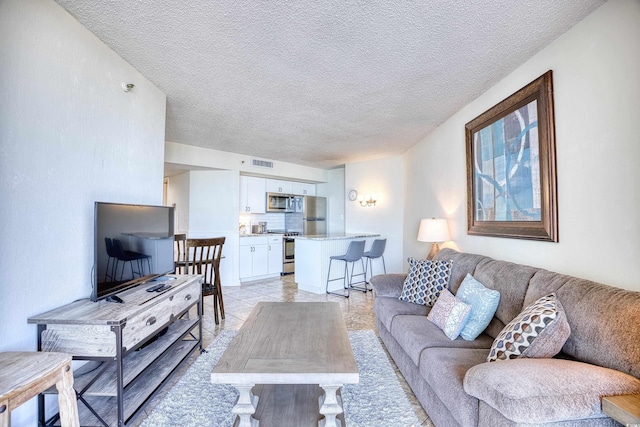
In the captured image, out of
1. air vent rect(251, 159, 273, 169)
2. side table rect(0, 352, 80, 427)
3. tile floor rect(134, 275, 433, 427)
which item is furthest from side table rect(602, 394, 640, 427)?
air vent rect(251, 159, 273, 169)

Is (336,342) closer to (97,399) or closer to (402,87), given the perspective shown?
(97,399)

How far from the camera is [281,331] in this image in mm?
1921

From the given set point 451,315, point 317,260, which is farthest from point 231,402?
point 317,260

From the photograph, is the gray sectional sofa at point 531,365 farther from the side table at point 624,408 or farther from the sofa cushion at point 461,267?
the sofa cushion at point 461,267

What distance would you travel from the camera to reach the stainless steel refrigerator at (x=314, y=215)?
6879 millimetres

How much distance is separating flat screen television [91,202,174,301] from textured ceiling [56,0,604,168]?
1170 millimetres

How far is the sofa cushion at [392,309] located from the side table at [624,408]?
1375 millimetres

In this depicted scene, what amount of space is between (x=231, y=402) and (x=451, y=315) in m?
1.60

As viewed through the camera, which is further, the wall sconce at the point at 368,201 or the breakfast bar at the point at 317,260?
the wall sconce at the point at 368,201

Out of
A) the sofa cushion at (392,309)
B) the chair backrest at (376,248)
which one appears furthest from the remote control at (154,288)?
the chair backrest at (376,248)

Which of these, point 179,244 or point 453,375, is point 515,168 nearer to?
point 453,375

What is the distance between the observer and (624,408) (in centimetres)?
94

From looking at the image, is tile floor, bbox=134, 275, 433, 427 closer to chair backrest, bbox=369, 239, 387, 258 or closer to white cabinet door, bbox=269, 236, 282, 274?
white cabinet door, bbox=269, 236, 282, 274

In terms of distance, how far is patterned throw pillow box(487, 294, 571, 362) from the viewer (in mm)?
1307
